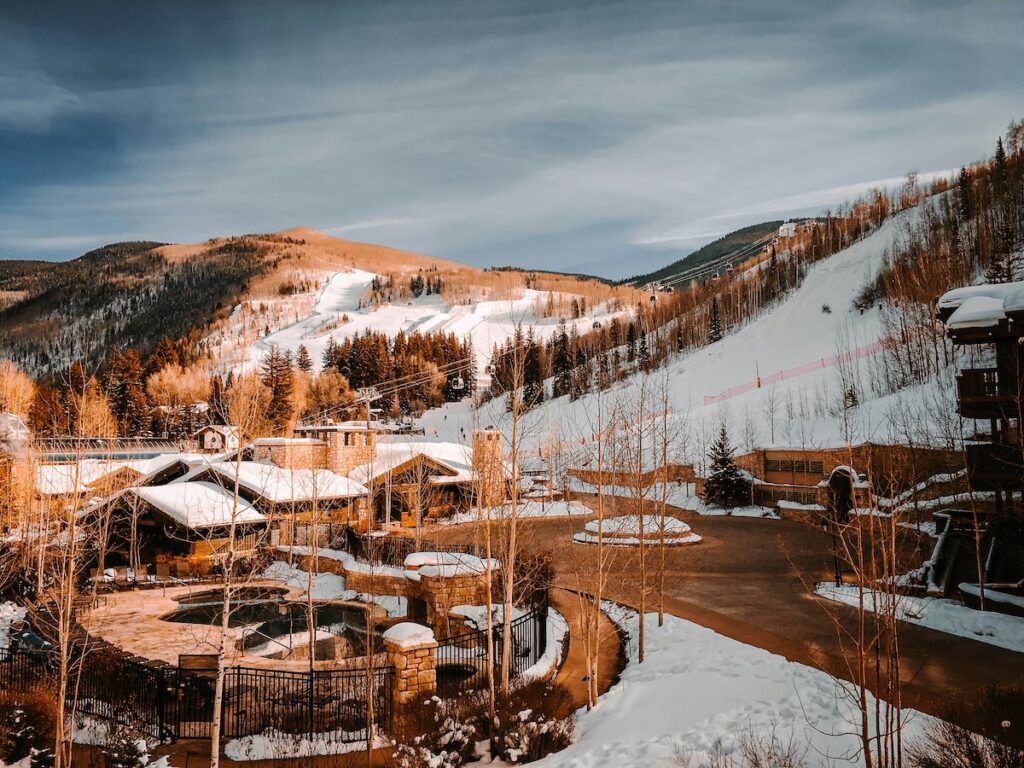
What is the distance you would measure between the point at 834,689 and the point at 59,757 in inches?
422

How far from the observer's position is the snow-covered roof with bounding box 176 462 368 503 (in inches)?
1056

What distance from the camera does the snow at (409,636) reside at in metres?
9.97

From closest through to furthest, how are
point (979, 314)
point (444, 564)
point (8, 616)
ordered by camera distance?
point (979, 314) < point (444, 564) < point (8, 616)

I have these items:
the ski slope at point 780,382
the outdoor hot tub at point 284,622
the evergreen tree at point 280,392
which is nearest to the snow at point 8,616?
the outdoor hot tub at point 284,622

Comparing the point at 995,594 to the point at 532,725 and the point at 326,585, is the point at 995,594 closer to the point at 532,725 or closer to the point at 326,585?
the point at 532,725

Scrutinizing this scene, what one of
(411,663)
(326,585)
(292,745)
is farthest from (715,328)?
(292,745)

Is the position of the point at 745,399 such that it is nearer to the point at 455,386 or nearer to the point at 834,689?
the point at 834,689

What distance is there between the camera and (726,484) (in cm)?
3428

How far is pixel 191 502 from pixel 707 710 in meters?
22.8

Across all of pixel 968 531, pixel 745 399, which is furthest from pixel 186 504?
pixel 745 399

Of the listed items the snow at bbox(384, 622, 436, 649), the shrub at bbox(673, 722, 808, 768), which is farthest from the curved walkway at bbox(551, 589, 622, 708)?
the shrub at bbox(673, 722, 808, 768)

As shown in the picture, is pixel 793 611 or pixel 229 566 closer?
pixel 229 566

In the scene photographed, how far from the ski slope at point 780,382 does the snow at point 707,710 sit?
57.9ft

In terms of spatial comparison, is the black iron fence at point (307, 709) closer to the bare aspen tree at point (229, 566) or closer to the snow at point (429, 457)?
the bare aspen tree at point (229, 566)
